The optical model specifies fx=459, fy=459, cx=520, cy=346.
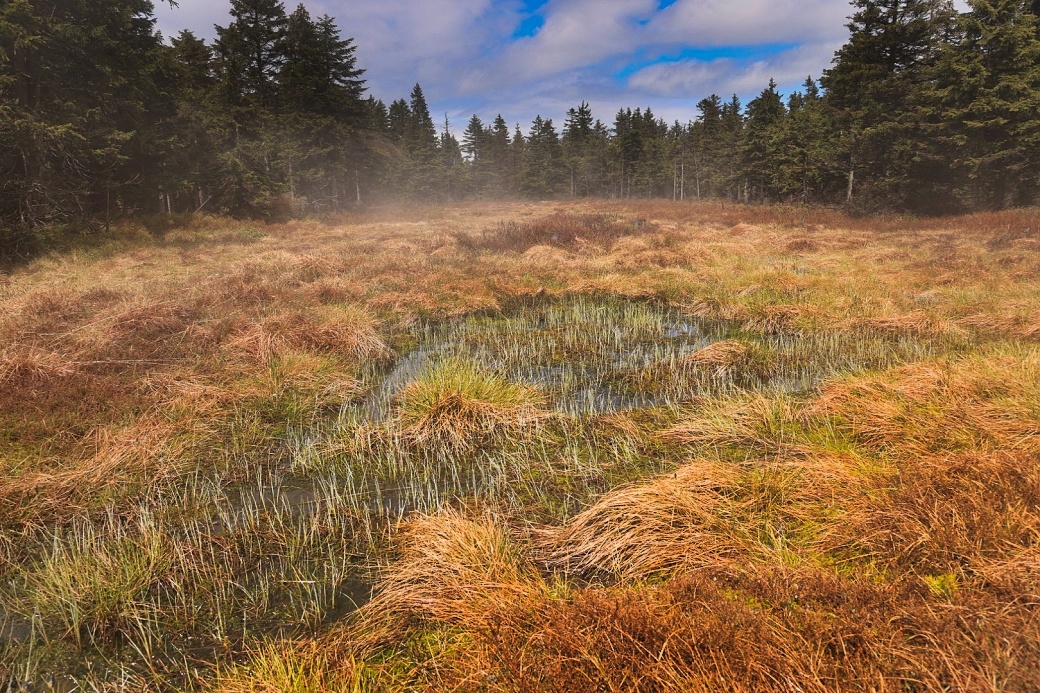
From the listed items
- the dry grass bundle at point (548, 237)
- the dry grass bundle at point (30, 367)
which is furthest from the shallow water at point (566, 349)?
the dry grass bundle at point (548, 237)

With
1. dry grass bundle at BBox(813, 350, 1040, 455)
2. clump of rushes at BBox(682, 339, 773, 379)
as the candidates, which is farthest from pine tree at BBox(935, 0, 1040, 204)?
clump of rushes at BBox(682, 339, 773, 379)

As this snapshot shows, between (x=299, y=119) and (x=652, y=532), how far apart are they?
3915 cm

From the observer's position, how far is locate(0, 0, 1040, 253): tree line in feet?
→ 50.4

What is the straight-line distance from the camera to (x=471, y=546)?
3068 mm

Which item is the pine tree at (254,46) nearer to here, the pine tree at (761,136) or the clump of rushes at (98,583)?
the clump of rushes at (98,583)

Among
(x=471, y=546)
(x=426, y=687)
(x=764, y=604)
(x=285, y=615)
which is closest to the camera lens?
(x=426, y=687)

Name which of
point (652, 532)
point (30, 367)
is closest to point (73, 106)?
point (30, 367)

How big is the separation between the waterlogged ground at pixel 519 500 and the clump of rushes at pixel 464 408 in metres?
0.04

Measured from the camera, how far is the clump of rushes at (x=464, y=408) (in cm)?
506

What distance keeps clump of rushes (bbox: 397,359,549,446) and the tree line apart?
16.3 meters

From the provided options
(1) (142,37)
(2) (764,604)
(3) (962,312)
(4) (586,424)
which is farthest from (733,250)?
(1) (142,37)

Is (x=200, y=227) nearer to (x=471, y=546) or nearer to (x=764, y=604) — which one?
(x=471, y=546)

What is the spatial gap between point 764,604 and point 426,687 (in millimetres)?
1781

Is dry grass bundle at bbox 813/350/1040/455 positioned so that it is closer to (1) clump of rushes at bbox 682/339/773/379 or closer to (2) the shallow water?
(1) clump of rushes at bbox 682/339/773/379
